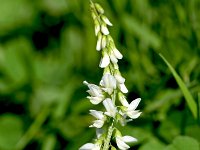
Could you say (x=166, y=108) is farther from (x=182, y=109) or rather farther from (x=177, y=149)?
(x=177, y=149)

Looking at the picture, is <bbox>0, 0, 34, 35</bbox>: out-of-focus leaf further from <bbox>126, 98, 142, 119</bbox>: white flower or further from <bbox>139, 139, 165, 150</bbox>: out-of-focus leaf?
<bbox>126, 98, 142, 119</bbox>: white flower

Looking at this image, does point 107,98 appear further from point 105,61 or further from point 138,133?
point 138,133

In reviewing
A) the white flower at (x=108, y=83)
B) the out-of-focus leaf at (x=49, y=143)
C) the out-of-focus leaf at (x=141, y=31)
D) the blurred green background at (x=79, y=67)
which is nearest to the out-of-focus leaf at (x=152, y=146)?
the blurred green background at (x=79, y=67)

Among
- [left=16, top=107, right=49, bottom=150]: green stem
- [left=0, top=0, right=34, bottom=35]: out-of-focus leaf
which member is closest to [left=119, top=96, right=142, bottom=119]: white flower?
[left=16, top=107, right=49, bottom=150]: green stem

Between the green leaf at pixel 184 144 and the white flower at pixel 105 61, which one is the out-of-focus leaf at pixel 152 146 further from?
the white flower at pixel 105 61

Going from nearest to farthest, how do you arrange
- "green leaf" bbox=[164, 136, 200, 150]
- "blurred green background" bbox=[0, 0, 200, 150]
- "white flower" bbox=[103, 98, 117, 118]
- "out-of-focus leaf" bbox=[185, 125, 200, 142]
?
"white flower" bbox=[103, 98, 117, 118], "green leaf" bbox=[164, 136, 200, 150], "out-of-focus leaf" bbox=[185, 125, 200, 142], "blurred green background" bbox=[0, 0, 200, 150]

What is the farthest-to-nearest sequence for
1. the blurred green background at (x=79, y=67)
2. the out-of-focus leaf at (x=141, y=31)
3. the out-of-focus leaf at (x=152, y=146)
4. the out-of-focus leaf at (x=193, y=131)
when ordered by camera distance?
1. the out-of-focus leaf at (x=141, y=31)
2. the blurred green background at (x=79, y=67)
3. the out-of-focus leaf at (x=193, y=131)
4. the out-of-focus leaf at (x=152, y=146)

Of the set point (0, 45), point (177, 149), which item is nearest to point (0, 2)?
point (0, 45)

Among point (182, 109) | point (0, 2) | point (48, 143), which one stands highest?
point (0, 2)
